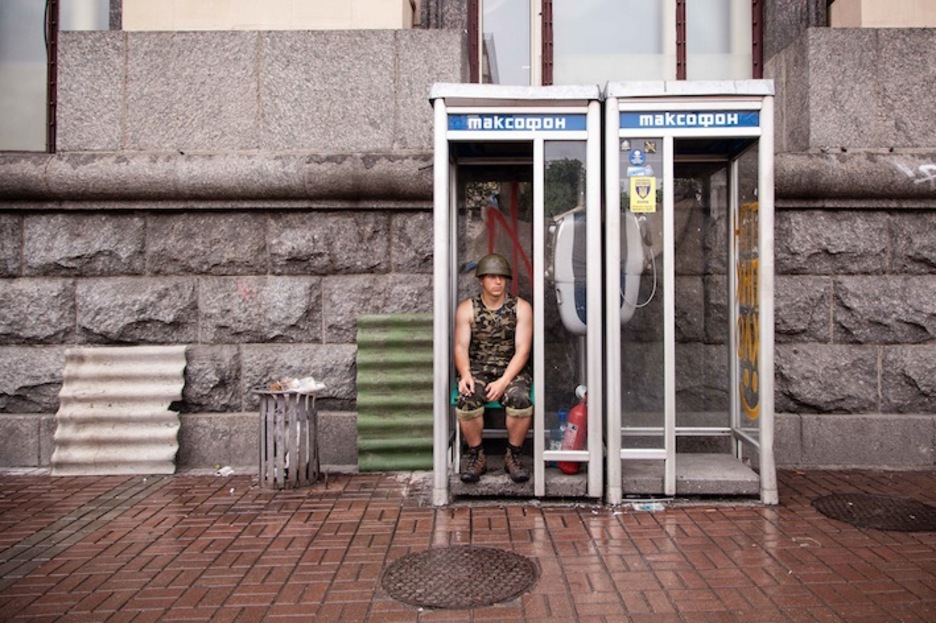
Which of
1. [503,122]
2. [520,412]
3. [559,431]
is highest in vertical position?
[503,122]

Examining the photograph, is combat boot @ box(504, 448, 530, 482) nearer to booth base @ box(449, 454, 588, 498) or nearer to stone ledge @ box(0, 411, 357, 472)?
booth base @ box(449, 454, 588, 498)

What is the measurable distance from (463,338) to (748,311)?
224 centimetres

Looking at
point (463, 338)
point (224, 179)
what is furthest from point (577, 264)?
point (224, 179)

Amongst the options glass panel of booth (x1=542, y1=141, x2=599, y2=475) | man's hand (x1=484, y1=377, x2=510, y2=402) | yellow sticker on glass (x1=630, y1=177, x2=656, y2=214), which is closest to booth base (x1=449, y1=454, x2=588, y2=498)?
glass panel of booth (x1=542, y1=141, x2=599, y2=475)

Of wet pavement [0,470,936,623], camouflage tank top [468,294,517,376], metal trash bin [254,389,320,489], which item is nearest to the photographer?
wet pavement [0,470,936,623]

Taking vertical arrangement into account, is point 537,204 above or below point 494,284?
above

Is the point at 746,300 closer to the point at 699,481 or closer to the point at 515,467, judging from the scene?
the point at 699,481

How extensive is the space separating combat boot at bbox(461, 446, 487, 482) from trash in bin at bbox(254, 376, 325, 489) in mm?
1303

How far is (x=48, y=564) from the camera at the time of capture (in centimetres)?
433

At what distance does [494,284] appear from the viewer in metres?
5.50

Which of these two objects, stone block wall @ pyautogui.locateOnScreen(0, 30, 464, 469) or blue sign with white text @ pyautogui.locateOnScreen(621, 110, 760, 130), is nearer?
blue sign with white text @ pyautogui.locateOnScreen(621, 110, 760, 130)

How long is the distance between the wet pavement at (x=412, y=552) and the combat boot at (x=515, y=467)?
217 millimetres

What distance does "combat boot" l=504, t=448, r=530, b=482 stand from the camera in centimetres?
536

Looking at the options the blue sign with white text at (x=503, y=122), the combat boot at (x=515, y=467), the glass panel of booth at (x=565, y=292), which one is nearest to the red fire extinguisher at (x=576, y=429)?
the glass panel of booth at (x=565, y=292)
